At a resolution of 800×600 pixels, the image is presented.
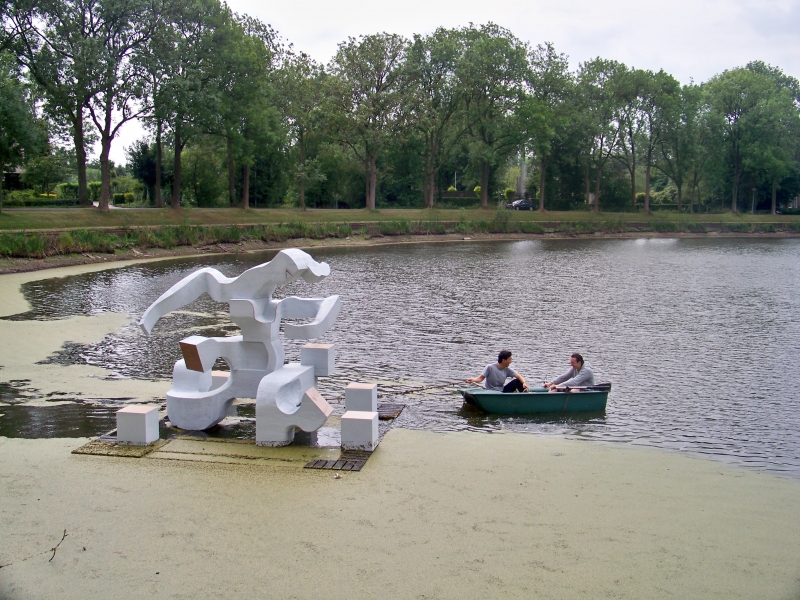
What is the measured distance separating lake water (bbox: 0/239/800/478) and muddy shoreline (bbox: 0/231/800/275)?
118 inches

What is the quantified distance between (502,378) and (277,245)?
40017mm

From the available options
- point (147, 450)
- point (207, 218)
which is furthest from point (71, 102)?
point (147, 450)

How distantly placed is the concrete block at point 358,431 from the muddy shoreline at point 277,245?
2863cm

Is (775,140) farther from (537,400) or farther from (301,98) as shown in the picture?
(537,400)

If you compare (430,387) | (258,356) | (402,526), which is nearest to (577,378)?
(430,387)

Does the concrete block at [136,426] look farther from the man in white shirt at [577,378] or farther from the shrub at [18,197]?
the shrub at [18,197]

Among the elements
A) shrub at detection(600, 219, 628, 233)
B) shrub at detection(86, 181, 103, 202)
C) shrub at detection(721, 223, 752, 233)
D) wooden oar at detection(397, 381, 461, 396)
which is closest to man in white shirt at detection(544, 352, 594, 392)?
wooden oar at detection(397, 381, 461, 396)

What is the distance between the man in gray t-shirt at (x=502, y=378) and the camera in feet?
48.0

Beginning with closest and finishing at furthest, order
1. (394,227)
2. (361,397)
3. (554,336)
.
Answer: (361,397) → (554,336) → (394,227)

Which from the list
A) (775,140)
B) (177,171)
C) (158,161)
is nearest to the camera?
(177,171)

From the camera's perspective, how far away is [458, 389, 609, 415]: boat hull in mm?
14016

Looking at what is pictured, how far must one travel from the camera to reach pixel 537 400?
46.2 feet

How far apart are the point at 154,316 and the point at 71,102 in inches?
1582

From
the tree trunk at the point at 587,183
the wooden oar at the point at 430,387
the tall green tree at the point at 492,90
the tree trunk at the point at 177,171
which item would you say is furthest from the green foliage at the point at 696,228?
the wooden oar at the point at 430,387
